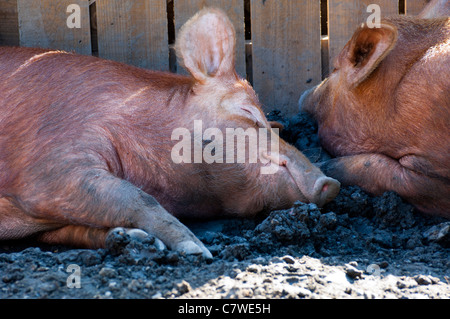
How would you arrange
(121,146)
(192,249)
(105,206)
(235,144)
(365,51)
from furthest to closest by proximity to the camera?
(365,51) < (235,144) < (121,146) < (105,206) < (192,249)

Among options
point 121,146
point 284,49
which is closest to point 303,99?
point 284,49

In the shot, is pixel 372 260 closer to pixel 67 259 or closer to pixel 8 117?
pixel 67 259

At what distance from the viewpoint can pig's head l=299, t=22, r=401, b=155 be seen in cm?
416

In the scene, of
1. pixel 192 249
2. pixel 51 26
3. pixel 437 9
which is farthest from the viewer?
pixel 51 26

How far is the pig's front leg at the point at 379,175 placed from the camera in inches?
163

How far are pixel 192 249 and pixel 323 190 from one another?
3.54ft

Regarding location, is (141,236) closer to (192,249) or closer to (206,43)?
(192,249)

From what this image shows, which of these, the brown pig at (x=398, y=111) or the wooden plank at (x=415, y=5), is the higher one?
the wooden plank at (x=415, y=5)

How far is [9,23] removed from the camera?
17.9ft

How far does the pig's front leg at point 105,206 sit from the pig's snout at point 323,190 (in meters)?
0.92

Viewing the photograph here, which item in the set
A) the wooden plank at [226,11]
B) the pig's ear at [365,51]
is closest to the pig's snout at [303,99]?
the wooden plank at [226,11]

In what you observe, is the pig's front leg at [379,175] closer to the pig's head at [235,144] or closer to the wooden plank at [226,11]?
the pig's head at [235,144]
